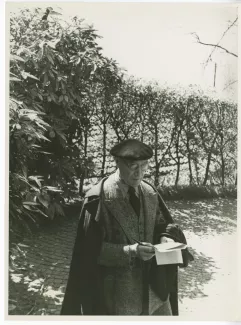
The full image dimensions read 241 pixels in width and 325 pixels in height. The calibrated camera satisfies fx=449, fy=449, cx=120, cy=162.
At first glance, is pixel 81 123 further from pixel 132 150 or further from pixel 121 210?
pixel 121 210

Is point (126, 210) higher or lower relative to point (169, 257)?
higher

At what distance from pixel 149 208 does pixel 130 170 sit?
0.29 metres

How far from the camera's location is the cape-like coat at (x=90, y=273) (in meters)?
3.03

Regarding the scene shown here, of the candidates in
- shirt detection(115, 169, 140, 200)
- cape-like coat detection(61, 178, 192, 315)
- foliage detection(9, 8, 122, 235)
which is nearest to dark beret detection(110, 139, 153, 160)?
shirt detection(115, 169, 140, 200)

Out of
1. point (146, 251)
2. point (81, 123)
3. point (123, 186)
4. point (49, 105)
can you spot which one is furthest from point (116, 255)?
point (49, 105)

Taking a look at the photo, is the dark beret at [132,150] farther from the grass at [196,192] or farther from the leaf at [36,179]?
the leaf at [36,179]

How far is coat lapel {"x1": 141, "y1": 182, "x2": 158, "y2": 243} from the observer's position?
3.04 m

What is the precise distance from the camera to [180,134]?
3242 millimetres

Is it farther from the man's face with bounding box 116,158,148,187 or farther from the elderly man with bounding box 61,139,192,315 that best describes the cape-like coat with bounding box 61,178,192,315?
the man's face with bounding box 116,158,148,187

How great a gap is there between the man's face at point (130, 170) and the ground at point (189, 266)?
314 mm

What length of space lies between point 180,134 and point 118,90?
0.55 meters

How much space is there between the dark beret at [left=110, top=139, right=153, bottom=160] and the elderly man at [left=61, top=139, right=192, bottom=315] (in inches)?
1.1

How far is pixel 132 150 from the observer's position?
312 centimetres
